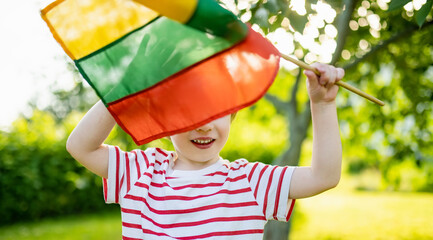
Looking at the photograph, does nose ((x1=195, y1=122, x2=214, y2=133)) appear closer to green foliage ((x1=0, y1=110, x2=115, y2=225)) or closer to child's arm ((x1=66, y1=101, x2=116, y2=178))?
child's arm ((x1=66, y1=101, x2=116, y2=178))

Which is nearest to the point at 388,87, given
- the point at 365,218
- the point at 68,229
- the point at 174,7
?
the point at 174,7

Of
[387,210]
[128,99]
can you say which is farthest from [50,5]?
[387,210]

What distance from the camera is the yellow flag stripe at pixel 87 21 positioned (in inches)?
67.1

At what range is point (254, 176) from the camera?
176 centimetres

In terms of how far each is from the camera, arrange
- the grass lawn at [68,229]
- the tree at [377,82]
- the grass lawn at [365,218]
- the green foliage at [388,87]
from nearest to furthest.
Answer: the tree at [377,82]
the green foliage at [388,87]
the grass lawn at [68,229]
the grass lawn at [365,218]

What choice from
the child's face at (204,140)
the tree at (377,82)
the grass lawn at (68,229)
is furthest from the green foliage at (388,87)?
the grass lawn at (68,229)

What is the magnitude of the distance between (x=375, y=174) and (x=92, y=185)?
13.3 metres

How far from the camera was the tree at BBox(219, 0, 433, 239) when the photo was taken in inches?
133

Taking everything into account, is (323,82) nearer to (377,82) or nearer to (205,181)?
(205,181)

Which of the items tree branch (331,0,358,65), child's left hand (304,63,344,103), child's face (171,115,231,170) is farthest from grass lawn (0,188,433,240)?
child's left hand (304,63,344,103)

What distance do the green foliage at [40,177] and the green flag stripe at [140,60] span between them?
24.2ft

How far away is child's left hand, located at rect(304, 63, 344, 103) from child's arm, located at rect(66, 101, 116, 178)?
2.50 ft

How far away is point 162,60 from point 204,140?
14.2 inches

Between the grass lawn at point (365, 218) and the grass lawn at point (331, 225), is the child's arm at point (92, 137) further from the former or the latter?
the grass lawn at point (365, 218)
